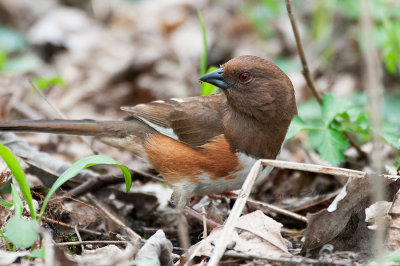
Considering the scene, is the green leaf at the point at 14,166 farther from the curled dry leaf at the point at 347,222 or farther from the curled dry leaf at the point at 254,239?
the curled dry leaf at the point at 347,222

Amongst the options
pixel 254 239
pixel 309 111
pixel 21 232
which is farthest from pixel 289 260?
pixel 309 111

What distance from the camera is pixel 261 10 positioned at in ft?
28.4

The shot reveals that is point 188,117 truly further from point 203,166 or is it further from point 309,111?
point 309,111

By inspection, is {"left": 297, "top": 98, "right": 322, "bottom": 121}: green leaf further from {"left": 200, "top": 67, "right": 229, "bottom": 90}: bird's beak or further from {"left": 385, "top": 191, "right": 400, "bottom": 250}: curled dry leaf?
{"left": 385, "top": 191, "right": 400, "bottom": 250}: curled dry leaf

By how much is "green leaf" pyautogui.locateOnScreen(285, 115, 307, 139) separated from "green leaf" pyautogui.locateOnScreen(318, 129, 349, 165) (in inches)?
8.5

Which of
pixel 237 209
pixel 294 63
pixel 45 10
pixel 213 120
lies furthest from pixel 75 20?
pixel 237 209

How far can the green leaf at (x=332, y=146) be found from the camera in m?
3.85

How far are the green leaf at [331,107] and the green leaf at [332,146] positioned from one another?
11 centimetres

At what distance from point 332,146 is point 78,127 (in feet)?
7.18

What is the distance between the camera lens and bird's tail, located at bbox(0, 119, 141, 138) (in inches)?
166

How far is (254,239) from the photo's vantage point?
119 inches

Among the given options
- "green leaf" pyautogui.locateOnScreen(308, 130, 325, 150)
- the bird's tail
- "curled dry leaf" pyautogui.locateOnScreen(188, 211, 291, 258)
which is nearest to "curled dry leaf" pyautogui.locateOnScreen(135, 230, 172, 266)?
"curled dry leaf" pyautogui.locateOnScreen(188, 211, 291, 258)

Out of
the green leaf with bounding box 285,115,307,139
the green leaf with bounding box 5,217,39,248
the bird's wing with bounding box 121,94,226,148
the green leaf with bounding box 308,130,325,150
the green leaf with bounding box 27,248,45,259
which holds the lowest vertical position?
the green leaf with bounding box 27,248,45,259

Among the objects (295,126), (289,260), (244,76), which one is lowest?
(289,260)
